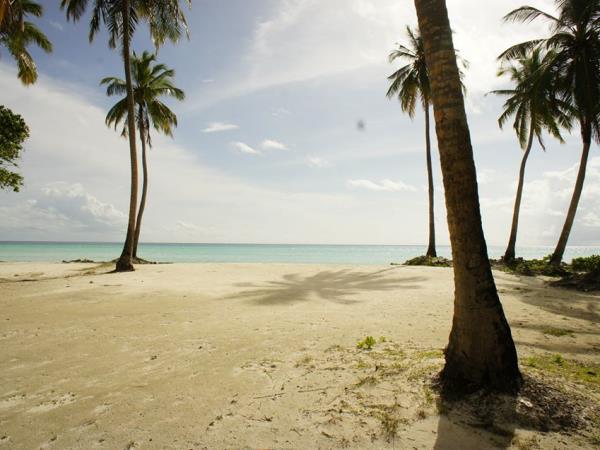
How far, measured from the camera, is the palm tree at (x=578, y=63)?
14.9m

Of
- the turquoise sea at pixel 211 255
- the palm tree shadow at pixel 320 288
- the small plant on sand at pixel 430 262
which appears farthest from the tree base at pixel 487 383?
the turquoise sea at pixel 211 255

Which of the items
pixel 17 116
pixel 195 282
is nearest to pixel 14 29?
pixel 17 116

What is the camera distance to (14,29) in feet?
48.8

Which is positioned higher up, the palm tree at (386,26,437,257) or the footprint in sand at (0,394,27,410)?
the palm tree at (386,26,437,257)

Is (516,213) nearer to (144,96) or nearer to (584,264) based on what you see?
(584,264)

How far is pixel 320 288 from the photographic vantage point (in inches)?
406

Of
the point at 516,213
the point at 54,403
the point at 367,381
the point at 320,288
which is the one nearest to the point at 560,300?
the point at 320,288

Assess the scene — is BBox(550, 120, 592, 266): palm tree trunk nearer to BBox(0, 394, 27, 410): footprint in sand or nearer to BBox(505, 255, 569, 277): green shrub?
BBox(505, 255, 569, 277): green shrub

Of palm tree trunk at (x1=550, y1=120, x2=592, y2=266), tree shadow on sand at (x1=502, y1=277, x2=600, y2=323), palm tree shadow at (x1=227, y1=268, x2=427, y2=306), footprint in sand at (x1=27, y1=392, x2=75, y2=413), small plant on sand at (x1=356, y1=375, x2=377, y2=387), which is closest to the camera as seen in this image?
footprint in sand at (x1=27, y1=392, x2=75, y2=413)

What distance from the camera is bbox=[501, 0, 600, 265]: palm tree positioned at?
585 inches

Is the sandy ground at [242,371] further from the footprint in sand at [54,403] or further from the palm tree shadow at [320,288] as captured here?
the palm tree shadow at [320,288]

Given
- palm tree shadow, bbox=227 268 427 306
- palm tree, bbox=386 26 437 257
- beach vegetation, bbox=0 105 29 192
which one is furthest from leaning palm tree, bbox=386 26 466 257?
beach vegetation, bbox=0 105 29 192

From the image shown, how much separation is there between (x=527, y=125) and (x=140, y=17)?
2227 centimetres

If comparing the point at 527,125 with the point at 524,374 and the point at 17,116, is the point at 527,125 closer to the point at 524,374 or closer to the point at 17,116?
the point at 524,374
